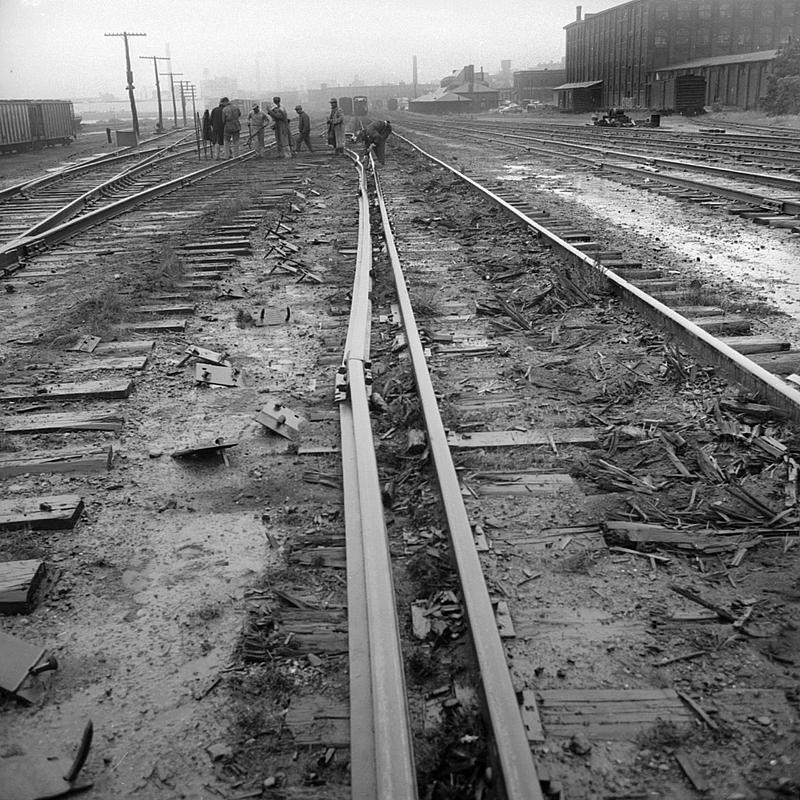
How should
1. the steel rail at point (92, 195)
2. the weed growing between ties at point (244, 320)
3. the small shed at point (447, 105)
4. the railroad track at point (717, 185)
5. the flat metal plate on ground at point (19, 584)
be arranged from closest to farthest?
the flat metal plate on ground at point (19, 584), the weed growing between ties at point (244, 320), the railroad track at point (717, 185), the steel rail at point (92, 195), the small shed at point (447, 105)

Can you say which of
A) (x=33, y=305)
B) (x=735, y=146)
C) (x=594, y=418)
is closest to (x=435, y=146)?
(x=735, y=146)

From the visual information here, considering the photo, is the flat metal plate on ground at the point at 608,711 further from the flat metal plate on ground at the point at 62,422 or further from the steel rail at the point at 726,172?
the steel rail at the point at 726,172

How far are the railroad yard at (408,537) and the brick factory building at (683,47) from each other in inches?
2009

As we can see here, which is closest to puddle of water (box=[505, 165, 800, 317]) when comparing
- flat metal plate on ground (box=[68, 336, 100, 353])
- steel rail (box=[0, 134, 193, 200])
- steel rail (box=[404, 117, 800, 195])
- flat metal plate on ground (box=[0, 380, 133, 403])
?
steel rail (box=[404, 117, 800, 195])

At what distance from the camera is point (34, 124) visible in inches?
1558

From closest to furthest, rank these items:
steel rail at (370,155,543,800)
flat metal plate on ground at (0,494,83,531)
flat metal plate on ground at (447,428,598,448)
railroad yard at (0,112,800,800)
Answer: steel rail at (370,155,543,800) → railroad yard at (0,112,800,800) → flat metal plate on ground at (0,494,83,531) → flat metal plate on ground at (447,428,598,448)

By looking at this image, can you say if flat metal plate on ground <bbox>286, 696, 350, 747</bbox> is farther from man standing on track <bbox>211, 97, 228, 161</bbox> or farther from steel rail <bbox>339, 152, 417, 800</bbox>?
man standing on track <bbox>211, 97, 228, 161</bbox>

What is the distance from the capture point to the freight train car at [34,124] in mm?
35906

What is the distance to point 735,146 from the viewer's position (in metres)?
25.8

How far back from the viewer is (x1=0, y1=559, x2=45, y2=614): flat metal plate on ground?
3.33m

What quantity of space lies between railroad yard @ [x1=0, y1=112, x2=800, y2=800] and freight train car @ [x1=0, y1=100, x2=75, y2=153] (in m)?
31.4

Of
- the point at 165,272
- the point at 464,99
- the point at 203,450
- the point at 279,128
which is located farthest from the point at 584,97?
the point at 203,450

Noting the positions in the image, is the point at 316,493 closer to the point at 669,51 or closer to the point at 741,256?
the point at 741,256

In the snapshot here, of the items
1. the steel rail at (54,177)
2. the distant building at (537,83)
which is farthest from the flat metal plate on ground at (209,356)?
the distant building at (537,83)
